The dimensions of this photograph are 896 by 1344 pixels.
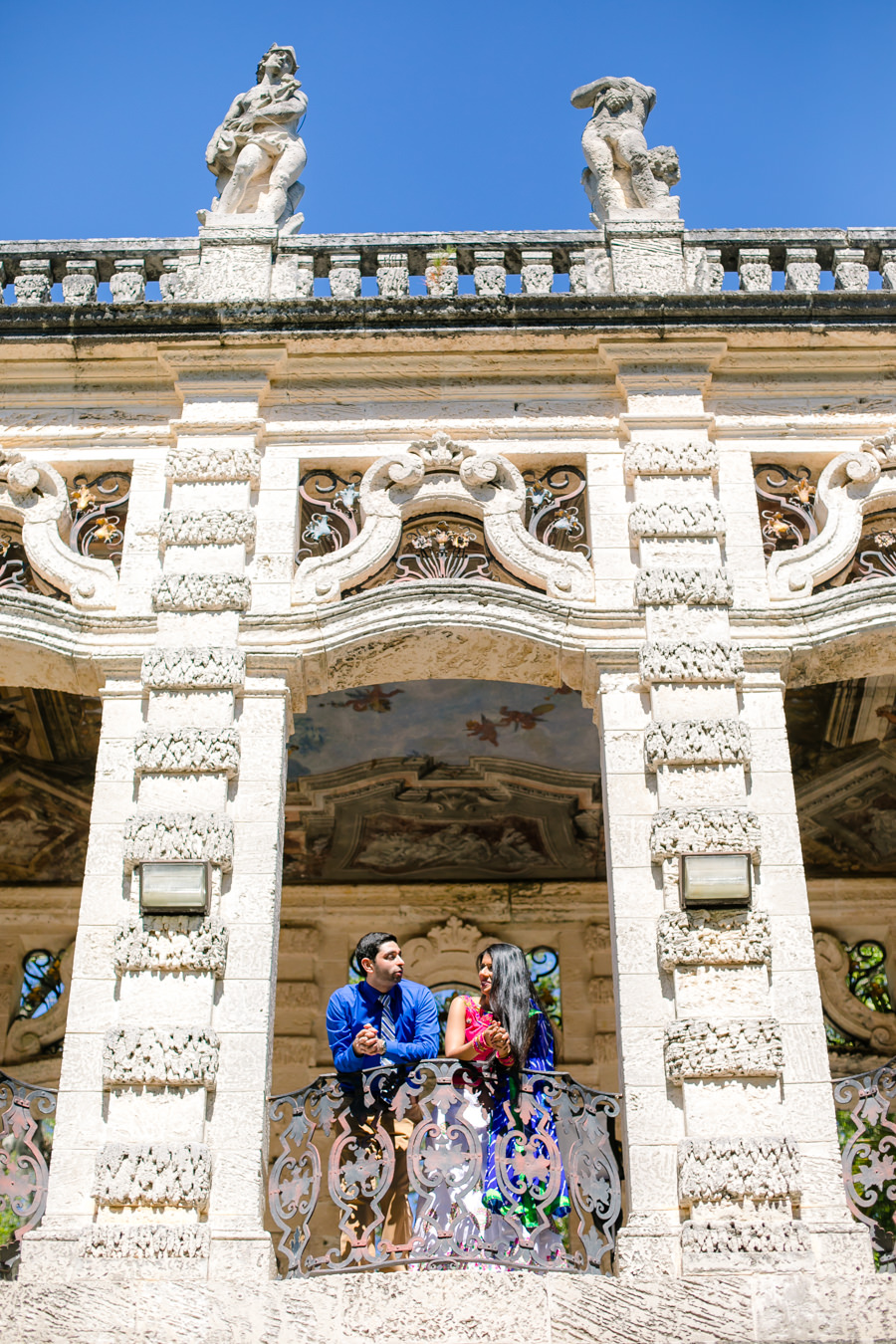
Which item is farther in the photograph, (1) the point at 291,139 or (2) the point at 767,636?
(1) the point at 291,139

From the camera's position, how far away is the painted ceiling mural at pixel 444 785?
995cm

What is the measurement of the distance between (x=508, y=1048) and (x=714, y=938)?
106 centimetres

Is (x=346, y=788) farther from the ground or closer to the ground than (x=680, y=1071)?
farther from the ground

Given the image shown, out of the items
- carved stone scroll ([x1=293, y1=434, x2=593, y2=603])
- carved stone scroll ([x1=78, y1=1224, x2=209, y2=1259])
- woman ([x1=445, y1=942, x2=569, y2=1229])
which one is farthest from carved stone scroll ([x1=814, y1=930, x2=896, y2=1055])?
carved stone scroll ([x1=78, y1=1224, x2=209, y2=1259])

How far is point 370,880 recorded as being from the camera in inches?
439

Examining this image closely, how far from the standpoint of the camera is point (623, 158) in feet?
30.1

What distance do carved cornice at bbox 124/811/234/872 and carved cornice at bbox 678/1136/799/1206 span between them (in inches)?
91.5

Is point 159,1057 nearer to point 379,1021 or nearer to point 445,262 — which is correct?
point 379,1021

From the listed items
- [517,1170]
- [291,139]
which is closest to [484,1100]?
[517,1170]

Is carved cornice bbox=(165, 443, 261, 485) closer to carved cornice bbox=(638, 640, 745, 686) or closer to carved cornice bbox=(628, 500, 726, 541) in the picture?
carved cornice bbox=(628, 500, 726, 541)

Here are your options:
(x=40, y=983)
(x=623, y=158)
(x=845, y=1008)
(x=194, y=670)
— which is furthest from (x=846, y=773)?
(x=40, y=983)

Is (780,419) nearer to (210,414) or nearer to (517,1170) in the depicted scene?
(210,414)

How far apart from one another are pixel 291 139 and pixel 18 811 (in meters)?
4.70

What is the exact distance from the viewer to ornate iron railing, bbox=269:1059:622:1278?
5895mm
